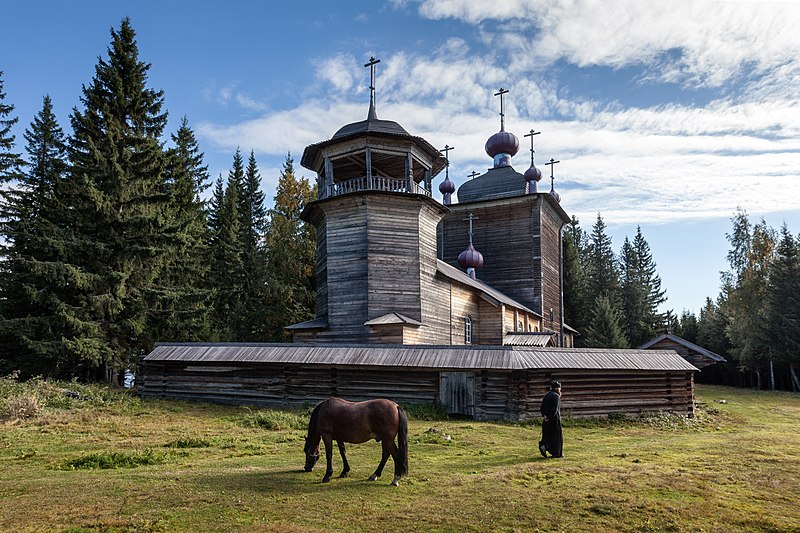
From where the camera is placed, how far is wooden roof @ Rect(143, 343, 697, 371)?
18.5 meters

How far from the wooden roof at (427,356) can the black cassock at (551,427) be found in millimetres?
5604

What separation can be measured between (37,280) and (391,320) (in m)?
17.0

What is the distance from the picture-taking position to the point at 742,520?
25.1 feet

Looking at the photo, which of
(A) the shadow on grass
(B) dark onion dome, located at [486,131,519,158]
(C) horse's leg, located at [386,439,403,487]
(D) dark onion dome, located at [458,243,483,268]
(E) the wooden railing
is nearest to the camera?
(A) the shadow on grass

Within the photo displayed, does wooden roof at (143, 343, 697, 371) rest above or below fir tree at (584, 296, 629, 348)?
below

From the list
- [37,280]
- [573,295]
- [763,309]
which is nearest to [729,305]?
[763,309]

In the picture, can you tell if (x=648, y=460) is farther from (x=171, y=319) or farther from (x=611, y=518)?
(x=171, y=319)

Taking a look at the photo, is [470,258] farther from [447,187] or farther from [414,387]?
[414,387]

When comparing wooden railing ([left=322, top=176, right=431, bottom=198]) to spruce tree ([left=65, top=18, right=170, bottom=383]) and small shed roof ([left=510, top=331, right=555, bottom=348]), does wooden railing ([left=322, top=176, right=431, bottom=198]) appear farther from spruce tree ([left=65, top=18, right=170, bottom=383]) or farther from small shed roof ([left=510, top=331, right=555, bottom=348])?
small shed roof ([left=510, top=331, right=555, bottom=348])

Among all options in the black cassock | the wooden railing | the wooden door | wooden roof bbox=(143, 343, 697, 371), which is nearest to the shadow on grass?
the black cassock

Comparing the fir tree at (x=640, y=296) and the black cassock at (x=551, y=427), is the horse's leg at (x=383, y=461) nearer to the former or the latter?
the black cassock at (x=551, y=427)

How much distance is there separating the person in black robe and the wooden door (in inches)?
267

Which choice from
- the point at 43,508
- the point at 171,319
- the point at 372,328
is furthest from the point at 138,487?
the point at 171,319

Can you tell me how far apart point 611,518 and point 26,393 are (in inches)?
744
